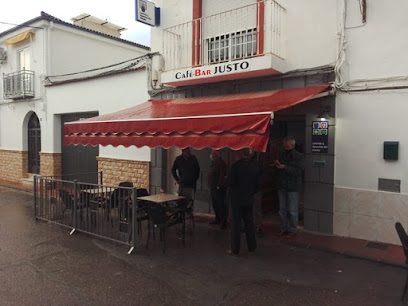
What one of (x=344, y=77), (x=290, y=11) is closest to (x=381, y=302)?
(x=344, y=77)

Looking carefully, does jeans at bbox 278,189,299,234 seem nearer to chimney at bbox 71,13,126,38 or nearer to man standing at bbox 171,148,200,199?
man standing at bbox 171,148,200,199

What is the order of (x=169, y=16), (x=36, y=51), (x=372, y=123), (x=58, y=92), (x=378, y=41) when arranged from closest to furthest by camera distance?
1. (x=378, y=41)
2. (x=372, y=123)
3. (x=169, y=16)
4. (x=58, y=92)
5. (x=36, y=51)

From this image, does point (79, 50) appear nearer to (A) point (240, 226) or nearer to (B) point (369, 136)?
(A) point (240, 226)

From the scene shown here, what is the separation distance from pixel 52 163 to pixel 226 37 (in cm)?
878

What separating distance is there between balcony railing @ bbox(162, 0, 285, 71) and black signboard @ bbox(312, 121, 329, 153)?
1.76m

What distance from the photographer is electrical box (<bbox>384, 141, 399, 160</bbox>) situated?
6.10 m

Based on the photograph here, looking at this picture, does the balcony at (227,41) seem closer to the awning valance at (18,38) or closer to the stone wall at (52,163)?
the stone wall at (52,163)

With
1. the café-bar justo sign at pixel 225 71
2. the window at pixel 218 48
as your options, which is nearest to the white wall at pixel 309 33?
the café-bar justo sign at pixel 225 71

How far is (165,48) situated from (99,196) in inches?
A: 182

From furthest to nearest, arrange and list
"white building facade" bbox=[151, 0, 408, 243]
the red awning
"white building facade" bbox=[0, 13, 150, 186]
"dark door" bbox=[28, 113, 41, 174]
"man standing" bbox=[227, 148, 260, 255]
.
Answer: "dark door" bbox=[28, 113, 41, 174], "white building facade" bbox=[0, 13, 150, 186], "white building facade" bbox=[151, 0, 408, 243], "man standing" bbox=[227, 148, 260, 255], the red awning

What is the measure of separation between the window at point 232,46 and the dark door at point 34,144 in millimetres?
9747

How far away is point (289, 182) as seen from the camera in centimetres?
675

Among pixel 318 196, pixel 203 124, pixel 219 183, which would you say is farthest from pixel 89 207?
pixel 318 196

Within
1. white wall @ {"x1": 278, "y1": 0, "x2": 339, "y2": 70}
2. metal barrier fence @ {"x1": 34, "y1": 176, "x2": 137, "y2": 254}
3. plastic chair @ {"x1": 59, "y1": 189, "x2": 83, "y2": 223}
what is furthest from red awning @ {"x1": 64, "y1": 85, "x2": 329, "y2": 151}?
plastic chair @ {"x1": 59, "y1": 189, "x2": 83, "y2": 223}
